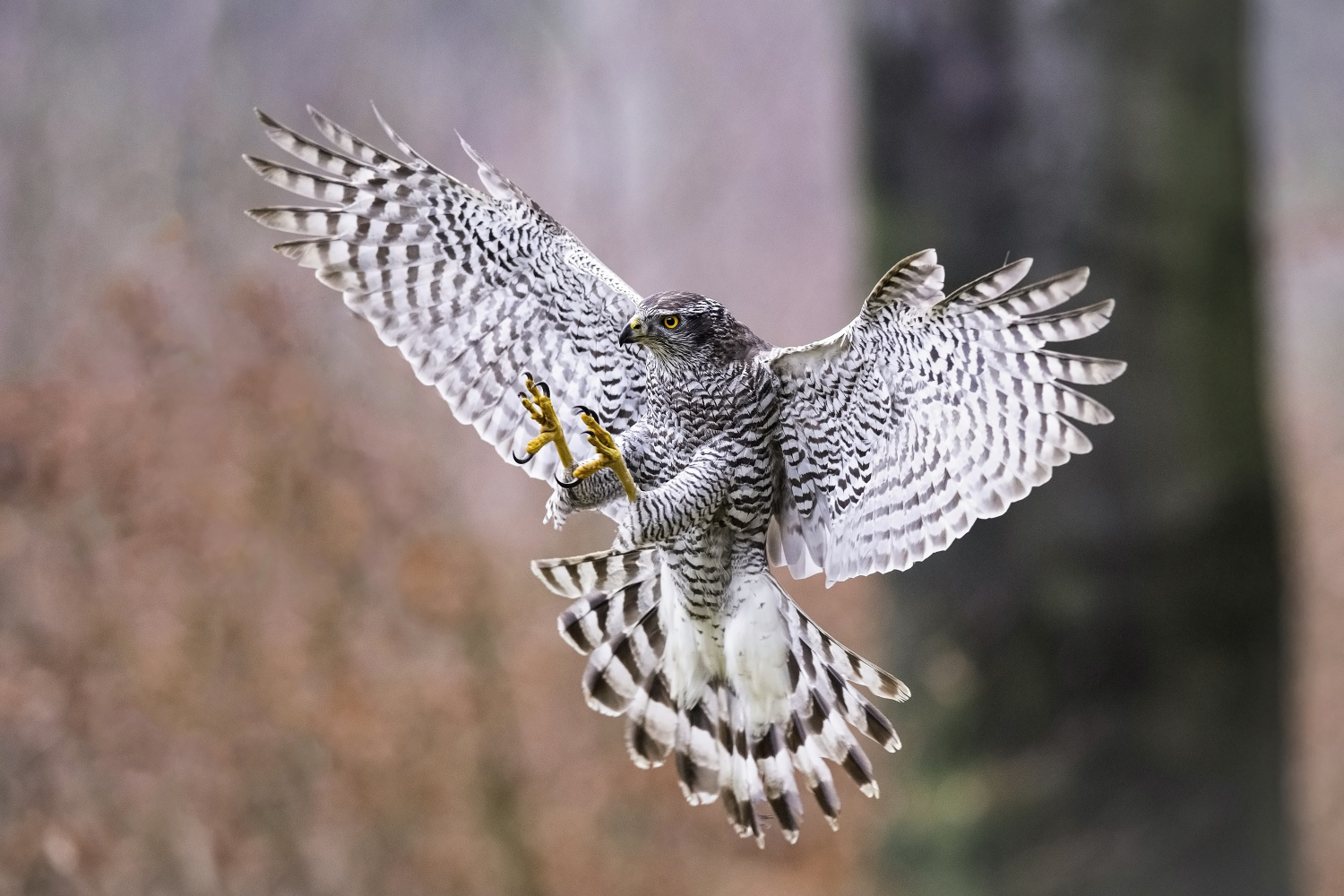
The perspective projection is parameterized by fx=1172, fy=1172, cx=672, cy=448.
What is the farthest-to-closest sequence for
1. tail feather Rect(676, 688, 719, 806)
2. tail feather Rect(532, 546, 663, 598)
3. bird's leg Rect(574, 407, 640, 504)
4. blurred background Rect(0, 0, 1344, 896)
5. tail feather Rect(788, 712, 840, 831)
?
1. blurred background Rect(0, 0, 1344, 896)
2. tail feather Rect(676, 688, 719, 806)
3. tail feather Rect(788, 712, 840, 831)
4. tail feather Rect(532, 546, 663, 598)
5. bird's leg Rect(574, 407, 640, 504)

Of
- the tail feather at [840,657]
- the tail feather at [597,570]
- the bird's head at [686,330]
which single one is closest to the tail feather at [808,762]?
the tail feather at [840,657]

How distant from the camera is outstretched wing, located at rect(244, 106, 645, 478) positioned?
205 centimetres

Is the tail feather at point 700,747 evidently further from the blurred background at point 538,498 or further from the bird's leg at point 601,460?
the blurred background at point 538,498

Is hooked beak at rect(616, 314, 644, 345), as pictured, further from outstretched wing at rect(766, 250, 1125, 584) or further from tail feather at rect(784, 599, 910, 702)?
tail feather at rect(784, 599, 910, 702)

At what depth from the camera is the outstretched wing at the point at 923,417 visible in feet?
5.77

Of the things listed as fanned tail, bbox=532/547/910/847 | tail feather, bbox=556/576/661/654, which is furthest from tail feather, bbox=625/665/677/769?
tail feather, bbox=556/576/661/654

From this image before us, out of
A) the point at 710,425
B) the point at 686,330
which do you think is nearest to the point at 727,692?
the point at 710,425

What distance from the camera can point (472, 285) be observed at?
2137 mm

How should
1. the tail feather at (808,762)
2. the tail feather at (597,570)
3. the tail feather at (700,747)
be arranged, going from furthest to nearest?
the tail feather at (700,747)
the tail feather at (808,762)
the tail feather at (597,570)

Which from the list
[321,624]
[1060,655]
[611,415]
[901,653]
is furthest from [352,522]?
[611,415]

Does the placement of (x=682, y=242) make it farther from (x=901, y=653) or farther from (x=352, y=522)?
(x=901, y=653)

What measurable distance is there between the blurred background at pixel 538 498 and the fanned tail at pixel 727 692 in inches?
69.9

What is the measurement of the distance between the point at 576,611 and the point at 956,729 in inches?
86.4

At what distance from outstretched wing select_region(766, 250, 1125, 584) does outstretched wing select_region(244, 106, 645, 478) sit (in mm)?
352
